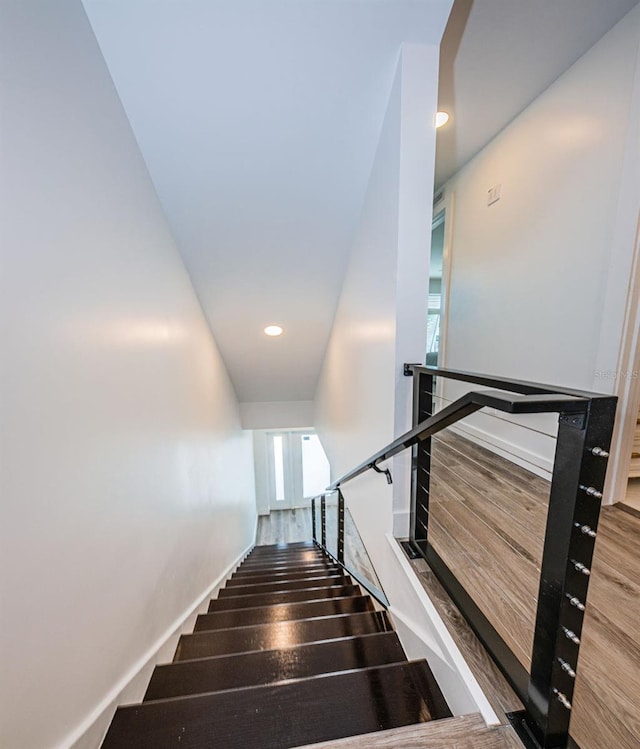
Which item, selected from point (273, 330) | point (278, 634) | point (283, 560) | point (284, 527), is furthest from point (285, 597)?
point (284, 527)

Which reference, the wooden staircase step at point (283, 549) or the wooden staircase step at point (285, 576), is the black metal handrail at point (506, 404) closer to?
the wooden staircase step at point (285, 576)

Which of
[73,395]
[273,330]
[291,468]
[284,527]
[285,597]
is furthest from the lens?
[291,468]

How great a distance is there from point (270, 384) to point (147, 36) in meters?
3.57

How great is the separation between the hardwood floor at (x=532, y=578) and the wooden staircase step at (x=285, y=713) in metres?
0.28

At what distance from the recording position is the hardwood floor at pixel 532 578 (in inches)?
32.2

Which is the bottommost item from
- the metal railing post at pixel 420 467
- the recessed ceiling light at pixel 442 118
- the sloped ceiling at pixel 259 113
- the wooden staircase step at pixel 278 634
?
the wooden staircase step at pixel 278 634

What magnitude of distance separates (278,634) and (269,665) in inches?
11.0

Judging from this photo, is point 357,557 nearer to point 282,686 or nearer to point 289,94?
point 282,686

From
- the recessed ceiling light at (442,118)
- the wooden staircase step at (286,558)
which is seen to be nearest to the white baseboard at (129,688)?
the wooden staircase step at (286,558)

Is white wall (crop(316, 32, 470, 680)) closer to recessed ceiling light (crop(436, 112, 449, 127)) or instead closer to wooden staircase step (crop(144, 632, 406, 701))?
wooden staircase step (crop(144, 632, 406, 701))

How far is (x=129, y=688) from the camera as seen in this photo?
1.12m

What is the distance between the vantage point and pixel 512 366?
2246mm

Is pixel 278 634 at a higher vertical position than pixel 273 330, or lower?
lower

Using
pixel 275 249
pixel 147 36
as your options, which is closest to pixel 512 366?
pixel 275 249
